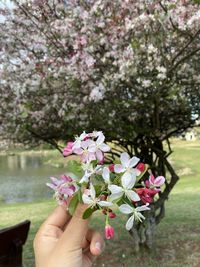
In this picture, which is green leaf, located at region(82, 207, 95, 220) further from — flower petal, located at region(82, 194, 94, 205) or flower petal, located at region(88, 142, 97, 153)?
flower petal, located at region(88, 142, 97, 153)

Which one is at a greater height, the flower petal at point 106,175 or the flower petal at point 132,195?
the flower petal at point 106,175

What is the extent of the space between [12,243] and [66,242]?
3347 millimetres

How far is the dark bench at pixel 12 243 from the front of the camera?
4.22 m

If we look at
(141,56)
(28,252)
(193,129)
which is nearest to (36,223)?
(28,252)

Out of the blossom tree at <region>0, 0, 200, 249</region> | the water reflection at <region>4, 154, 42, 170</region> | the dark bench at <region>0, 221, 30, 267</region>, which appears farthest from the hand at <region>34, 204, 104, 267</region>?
the water reflection at <region>4, 154, 42, 170</region>

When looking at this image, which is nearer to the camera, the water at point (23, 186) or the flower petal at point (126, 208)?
the flower petal at point (126, 208)

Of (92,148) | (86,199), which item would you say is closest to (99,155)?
(92,148)

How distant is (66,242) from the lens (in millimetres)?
1123

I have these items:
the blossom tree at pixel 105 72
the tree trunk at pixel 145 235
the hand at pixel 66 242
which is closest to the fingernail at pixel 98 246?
the hand at pixel 66 242

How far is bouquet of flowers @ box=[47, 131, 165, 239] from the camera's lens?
1.11 m

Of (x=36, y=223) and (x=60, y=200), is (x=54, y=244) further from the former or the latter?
(x=36, y=223)

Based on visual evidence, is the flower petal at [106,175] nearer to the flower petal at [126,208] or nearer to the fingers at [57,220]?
the flower petal at [126,208]

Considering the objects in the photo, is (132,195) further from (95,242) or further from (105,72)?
(105,72)

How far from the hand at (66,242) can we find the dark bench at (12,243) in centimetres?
296
